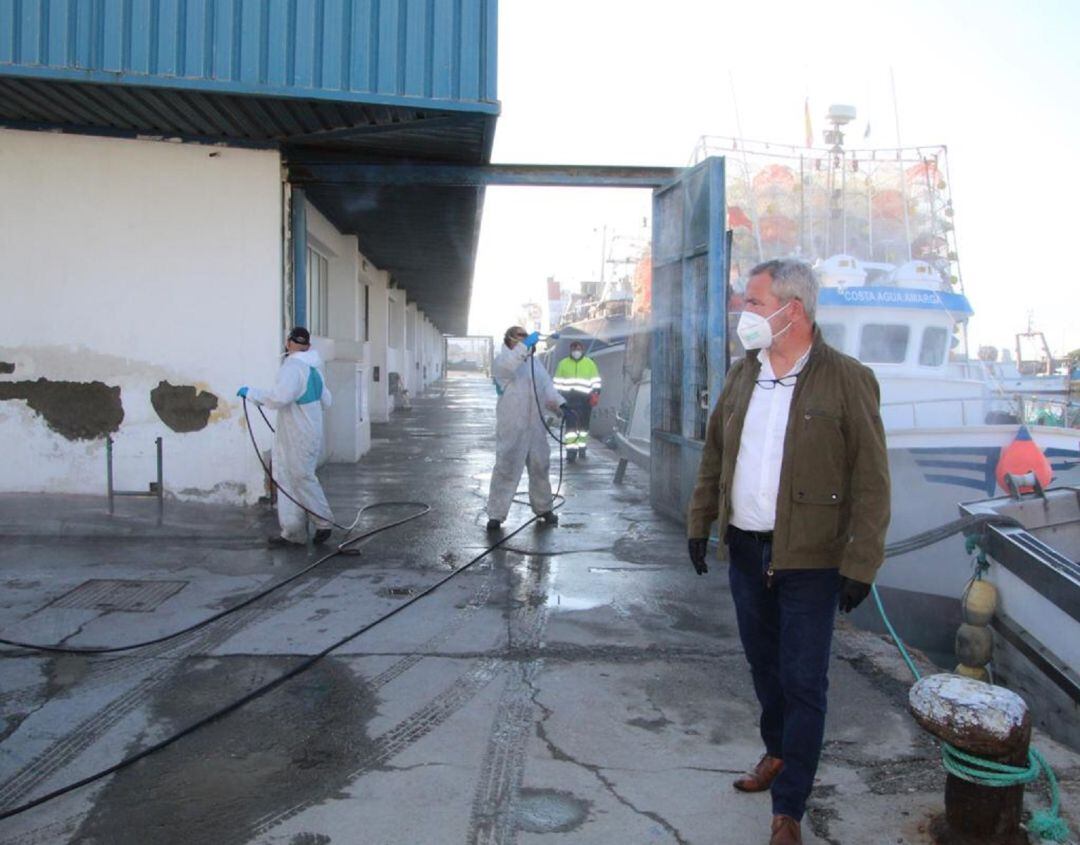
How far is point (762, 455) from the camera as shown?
347 cm

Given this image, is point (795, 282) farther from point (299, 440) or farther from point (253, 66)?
point (253, 66)

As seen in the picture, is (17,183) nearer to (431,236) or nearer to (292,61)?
(292,61)

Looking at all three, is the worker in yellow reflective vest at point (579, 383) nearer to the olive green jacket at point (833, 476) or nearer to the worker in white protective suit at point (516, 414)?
the worker in white protective suit at point (516, 414)

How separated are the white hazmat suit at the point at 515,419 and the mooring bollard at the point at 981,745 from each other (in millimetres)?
5778

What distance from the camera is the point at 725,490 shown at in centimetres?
361

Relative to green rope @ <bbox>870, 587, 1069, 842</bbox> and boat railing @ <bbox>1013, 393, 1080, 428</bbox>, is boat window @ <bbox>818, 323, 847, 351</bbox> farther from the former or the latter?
green rope @ <bbox>870, 587, 1069, 842</bbox>

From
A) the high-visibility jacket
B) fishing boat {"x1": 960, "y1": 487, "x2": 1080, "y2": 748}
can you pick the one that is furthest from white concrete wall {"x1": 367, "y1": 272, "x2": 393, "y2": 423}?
fishing boat {"x1": 960, "y1": 487, "x2": 1080, "y2": 748}

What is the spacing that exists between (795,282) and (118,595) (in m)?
5.20

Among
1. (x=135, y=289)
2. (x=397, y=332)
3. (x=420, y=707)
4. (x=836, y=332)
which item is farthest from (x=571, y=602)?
(x=397, y=332)

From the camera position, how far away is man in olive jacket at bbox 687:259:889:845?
130 inches

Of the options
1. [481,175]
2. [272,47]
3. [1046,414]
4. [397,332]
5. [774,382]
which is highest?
[272,47]

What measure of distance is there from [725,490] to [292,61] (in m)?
6.08

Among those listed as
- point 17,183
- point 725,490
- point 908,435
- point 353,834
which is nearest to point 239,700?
point 353,834

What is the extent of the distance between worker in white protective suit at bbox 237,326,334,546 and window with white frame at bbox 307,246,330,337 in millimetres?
5211
